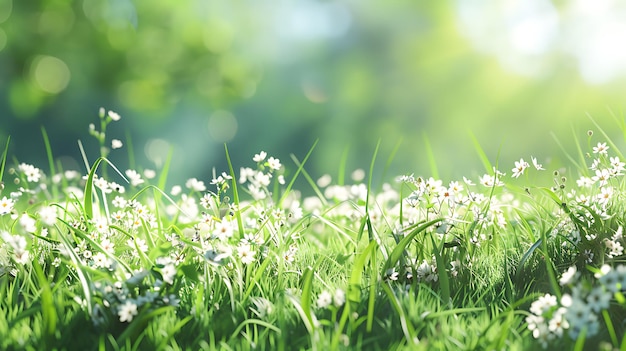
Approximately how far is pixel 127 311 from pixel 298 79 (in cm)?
1258

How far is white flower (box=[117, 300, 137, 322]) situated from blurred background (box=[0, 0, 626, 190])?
9.51 meters

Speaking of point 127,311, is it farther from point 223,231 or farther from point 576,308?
point 576,308

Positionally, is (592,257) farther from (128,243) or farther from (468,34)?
(468,34)

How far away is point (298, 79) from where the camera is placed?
1442cm

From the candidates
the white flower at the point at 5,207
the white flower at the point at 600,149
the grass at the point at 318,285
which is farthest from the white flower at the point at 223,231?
the white flower at the point at 600,149

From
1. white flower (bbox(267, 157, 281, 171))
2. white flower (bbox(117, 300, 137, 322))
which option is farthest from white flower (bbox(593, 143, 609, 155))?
white flower (bbox(117, 300, 137, 322))

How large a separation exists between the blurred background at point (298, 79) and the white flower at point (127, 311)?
31.2 ft

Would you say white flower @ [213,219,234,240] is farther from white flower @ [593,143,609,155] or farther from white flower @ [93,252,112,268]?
white flower @ [593,143,609,155]

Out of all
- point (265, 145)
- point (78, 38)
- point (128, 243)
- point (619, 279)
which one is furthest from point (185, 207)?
point (265, 145)

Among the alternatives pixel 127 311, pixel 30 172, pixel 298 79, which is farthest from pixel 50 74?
pixel 127 311

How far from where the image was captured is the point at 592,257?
259 centimetres

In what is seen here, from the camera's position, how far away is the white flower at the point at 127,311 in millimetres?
2086

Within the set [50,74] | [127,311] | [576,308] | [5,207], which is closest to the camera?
[576,308]

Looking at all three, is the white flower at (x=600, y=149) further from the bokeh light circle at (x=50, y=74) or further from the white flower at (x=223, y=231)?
the bokeh light circle at (x=50, y=74)
